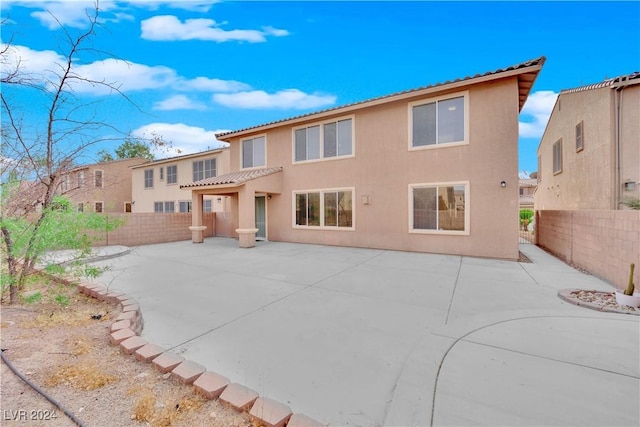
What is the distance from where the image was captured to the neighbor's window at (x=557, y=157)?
14.5m

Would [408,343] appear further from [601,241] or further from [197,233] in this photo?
[197,233]

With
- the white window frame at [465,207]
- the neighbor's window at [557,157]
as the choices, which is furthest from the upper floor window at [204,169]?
the neighbor's window at [557,157]

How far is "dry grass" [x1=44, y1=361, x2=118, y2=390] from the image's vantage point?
240 centimetres

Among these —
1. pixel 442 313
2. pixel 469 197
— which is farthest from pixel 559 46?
pixel 442 313

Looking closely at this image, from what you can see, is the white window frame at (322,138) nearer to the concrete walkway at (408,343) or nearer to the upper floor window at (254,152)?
the upper floor window at (254,152)

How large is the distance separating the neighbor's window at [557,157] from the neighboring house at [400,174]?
6.70 meters

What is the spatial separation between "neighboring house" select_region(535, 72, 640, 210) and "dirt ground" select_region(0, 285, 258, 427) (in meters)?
13.6

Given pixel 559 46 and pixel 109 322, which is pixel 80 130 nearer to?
pixel 109 322

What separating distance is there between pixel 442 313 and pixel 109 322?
190 inches

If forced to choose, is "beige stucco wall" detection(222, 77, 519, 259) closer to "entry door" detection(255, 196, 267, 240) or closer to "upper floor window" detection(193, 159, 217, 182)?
"entry door" detection(255, 196, 267, 240)

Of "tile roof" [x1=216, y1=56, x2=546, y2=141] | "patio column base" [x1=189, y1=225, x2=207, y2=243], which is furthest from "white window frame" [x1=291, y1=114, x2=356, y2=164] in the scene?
"patio column base" [x1=189, y1=225, x2=207, y2=243]

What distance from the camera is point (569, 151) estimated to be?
13.1 metres

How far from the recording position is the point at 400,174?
10.2 m

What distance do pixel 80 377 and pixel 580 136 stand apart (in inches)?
669
